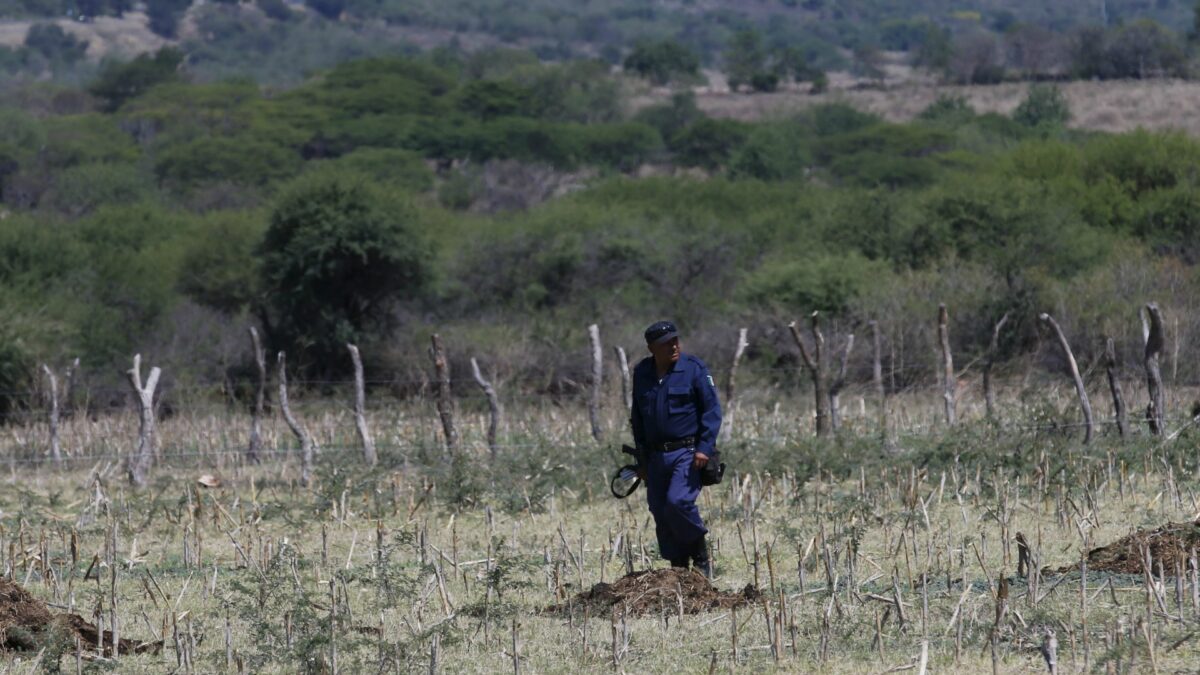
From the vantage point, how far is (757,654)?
28.5 ft

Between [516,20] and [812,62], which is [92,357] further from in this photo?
[516,20]

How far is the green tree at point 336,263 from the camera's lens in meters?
33.2

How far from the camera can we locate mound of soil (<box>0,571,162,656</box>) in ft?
29.8

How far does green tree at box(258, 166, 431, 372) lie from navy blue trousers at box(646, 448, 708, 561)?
22379 millimetres

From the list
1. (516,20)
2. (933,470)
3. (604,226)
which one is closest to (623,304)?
(604,226)

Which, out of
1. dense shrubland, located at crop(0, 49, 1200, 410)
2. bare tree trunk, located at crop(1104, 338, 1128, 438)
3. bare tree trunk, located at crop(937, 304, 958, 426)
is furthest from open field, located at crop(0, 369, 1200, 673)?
dense shrubland, located at crop(0, 49, 1200, 410)

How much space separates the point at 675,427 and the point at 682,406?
13cm

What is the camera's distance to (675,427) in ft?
34.5

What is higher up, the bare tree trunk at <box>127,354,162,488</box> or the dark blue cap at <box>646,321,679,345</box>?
the dark blue cap at <box>646,321,679,345</box>

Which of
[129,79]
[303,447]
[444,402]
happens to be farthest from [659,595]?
[129,79]

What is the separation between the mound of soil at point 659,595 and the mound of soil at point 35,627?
7.49 ft

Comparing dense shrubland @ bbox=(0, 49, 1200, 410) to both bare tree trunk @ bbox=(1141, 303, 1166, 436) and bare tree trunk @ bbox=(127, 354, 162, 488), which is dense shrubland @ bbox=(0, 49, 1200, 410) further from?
bare tree trunk @ bbox=(127, 354, 162, 488)

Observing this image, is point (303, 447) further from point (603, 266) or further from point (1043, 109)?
point (1043, 109)

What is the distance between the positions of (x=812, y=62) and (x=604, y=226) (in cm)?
11904
